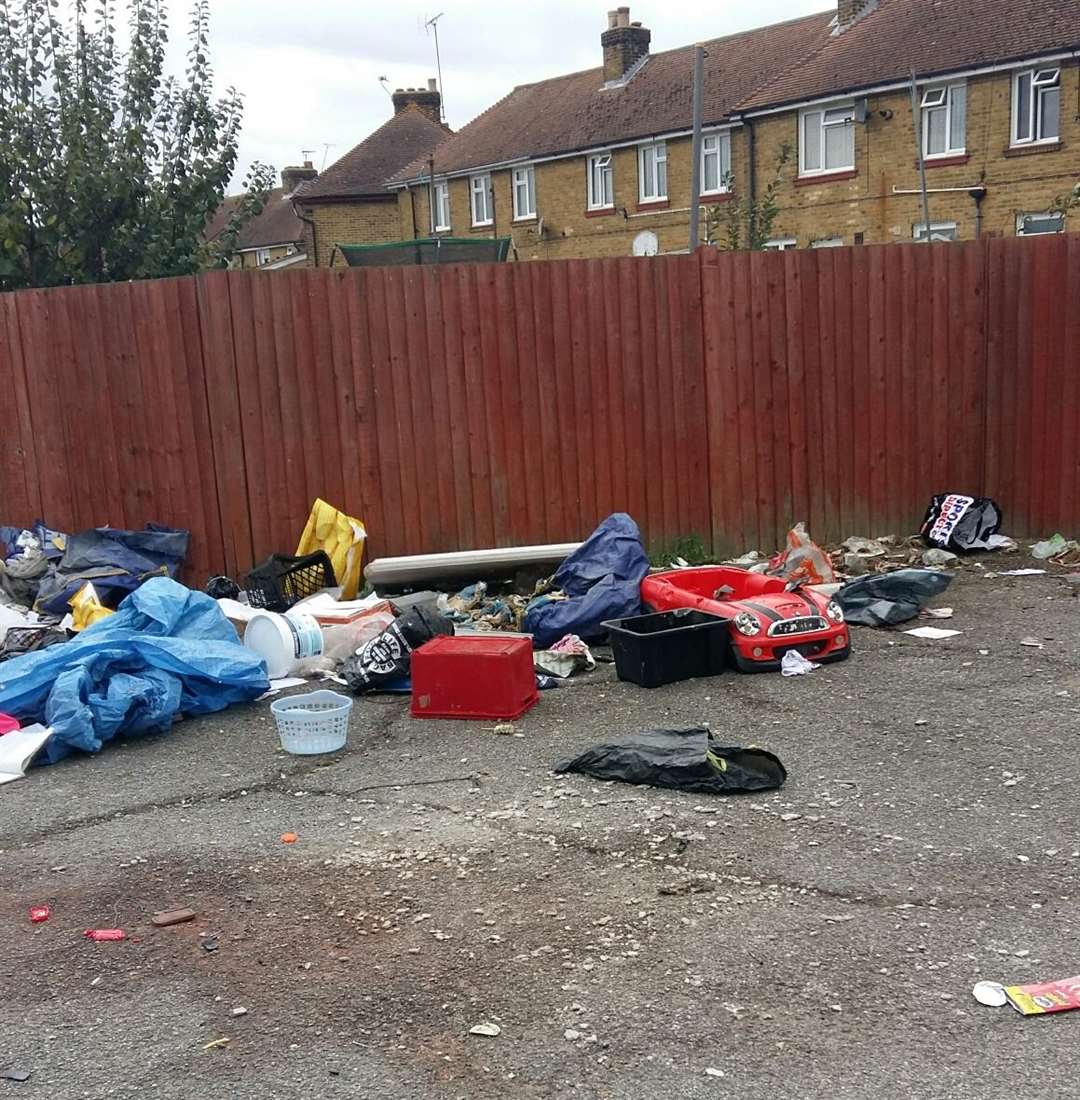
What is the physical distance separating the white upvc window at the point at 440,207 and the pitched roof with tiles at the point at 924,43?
10.5 meters

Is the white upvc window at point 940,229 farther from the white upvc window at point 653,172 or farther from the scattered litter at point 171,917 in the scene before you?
the scattered litter at point 171,917

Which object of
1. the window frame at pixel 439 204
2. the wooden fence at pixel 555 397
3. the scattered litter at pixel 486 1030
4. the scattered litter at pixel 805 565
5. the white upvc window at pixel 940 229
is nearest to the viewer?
the scattered litter at pixel 486 1030

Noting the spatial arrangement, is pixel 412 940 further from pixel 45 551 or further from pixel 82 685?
pixel 45 551

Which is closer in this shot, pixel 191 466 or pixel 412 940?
pixel 412 940

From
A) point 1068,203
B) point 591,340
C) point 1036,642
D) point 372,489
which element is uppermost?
point 1068,203

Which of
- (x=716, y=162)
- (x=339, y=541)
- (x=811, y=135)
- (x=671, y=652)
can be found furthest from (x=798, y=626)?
(x=716, y=162)

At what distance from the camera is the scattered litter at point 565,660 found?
657cm

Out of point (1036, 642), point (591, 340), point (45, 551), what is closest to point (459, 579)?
point (591, 340)

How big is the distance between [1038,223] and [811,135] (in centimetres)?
503

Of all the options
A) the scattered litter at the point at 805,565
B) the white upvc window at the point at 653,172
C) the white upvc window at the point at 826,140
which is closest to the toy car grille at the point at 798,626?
the scattered litter at the point at 805,565

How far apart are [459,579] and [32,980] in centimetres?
507

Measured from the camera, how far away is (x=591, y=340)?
8.69 meters

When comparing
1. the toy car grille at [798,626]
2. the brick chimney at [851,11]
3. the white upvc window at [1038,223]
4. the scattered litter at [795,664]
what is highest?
the brick chimney at [851,11]

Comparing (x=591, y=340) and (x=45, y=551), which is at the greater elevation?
(x=591, y=340)
